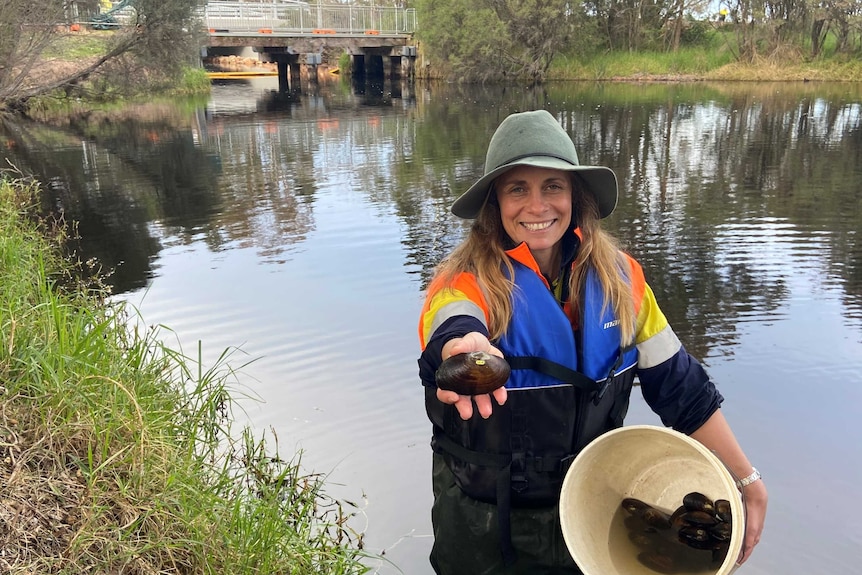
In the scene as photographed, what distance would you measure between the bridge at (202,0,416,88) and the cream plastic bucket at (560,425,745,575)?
42.1 metres

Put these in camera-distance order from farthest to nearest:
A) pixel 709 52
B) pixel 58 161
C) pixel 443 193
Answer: pixel 709 52 < pixel 58 161 < pixel 443 193

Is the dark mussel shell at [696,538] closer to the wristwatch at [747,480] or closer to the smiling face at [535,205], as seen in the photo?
the wristwatch at [747,480]

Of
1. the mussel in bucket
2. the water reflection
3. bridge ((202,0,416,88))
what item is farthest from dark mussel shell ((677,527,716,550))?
bridge ((202,0,416,88))

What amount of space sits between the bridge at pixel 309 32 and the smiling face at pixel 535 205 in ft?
137

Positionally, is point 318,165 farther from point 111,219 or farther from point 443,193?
point 111,219

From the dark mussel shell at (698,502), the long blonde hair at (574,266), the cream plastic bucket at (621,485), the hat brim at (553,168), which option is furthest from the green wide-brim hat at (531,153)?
the dark mussel shell at (698,502)

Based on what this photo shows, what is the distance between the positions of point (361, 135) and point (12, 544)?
2032cm

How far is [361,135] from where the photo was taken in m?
22.1

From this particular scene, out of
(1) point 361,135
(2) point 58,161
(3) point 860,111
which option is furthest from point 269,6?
(3) point 860,111

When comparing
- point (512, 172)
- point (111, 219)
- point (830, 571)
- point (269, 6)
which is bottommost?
point (830, 571)

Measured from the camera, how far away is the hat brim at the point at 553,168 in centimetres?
246

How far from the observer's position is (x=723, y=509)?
2.39 metres

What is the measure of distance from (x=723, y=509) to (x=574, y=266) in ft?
3.24

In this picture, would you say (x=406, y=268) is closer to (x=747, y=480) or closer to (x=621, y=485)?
(x=621, y=485)
